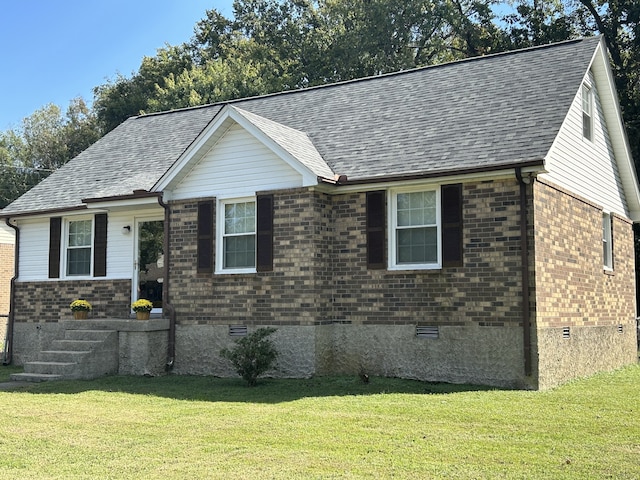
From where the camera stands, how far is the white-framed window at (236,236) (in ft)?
47.4

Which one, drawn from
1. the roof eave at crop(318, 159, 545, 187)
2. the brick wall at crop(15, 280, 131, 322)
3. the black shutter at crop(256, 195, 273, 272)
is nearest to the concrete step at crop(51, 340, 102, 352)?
the brick wall at crop(15, 280, 131, 322)

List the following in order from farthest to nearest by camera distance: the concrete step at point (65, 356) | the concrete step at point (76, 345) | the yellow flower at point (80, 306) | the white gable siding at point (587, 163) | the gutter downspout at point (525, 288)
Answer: the yellow flower at point (80, 306) < the concrete step at point (76, 345) < the concrete step at point (65, 356) < the white gable siding at point (587, 163) < the gutter downspout at point (525, 288)

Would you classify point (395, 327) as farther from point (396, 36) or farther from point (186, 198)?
point (396, 36)

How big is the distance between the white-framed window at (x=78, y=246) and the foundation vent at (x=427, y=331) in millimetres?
8440

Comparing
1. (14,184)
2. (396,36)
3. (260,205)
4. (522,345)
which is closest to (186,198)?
(260,205)

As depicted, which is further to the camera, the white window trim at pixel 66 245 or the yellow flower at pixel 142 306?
the white window trim at pixel 66 245

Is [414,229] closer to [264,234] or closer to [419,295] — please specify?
[419,295]

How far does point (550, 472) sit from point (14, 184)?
170ft

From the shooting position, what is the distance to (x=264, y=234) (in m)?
14.1

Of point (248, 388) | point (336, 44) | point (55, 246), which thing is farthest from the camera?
point (336, 44)

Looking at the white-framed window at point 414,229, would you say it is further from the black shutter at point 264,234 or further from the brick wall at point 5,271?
the brick wall at point 5,271

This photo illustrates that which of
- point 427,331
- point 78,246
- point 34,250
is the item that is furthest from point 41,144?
point 427,331

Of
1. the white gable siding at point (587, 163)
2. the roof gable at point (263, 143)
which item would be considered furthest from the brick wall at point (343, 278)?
the white gable siding at point (587, 163)

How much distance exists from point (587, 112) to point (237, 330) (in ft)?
29.3
